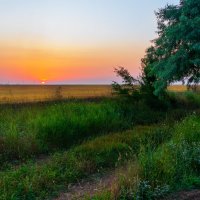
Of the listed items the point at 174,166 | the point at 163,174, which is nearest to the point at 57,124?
the point at 174,166

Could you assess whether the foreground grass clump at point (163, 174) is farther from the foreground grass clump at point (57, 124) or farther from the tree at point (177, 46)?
the tree at point (177, 46)

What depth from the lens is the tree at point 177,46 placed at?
20.3 meters

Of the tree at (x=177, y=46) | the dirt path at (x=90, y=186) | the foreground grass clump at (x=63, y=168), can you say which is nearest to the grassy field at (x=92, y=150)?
the foreground grass clump at (x=63, y=168)

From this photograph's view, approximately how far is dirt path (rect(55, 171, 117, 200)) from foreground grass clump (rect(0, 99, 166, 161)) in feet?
9.40

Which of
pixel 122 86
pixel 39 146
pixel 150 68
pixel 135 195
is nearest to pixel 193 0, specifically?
pixel 150 68

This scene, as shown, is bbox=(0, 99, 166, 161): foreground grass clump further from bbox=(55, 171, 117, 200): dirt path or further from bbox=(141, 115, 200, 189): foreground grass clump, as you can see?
bbox=(141, 115, 200, 189): foreground grass clump

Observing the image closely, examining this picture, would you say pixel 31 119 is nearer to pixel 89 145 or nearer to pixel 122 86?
pixel 89 145

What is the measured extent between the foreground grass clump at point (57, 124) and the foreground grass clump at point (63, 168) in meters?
1.02

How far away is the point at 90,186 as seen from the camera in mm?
9922

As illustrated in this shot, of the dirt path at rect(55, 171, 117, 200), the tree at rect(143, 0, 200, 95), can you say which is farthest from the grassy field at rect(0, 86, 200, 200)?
the tree at rect(143, 0, 200, 95)

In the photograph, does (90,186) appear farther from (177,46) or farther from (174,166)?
(177,46)

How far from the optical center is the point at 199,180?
29.3ft

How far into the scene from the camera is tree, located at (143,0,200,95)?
66.5 ft

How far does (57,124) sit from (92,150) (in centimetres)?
295
